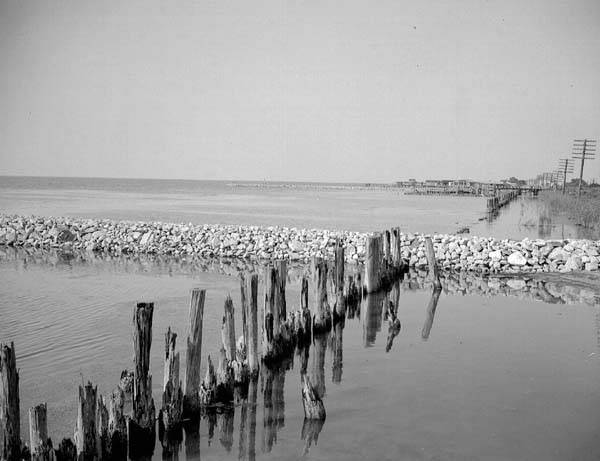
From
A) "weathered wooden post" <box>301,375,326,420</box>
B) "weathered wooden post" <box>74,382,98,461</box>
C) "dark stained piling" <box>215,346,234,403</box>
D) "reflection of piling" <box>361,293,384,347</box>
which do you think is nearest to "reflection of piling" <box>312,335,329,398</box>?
"weathered wooden post" <box>301,375,326,420</box>

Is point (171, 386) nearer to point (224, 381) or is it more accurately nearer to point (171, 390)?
point (171, 390)

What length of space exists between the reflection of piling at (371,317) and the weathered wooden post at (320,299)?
919 mm

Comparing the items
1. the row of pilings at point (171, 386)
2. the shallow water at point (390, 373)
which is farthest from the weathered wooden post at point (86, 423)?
the shallow water at point (390, 373)

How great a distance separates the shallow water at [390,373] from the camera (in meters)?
6.61

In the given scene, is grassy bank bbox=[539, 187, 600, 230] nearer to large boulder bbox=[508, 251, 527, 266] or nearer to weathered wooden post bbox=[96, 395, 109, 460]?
large boulder bbox=[508, 251, 527, 266]

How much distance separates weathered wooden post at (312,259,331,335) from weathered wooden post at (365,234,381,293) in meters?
3.67

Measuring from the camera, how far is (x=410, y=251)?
20172 millimetres

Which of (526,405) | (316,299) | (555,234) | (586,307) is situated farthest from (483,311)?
(555,234)

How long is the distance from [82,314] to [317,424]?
752cm

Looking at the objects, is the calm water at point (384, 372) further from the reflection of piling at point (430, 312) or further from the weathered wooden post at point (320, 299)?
the weathered wooden post at point (320, 299)

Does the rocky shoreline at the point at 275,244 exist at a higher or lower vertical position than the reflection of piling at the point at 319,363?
higher

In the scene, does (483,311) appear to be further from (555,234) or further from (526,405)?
(555,234)

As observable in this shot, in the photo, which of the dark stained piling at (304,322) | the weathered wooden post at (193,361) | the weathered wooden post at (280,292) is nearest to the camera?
the weathered wooden post at (193,361)

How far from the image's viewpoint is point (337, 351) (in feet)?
33.1
